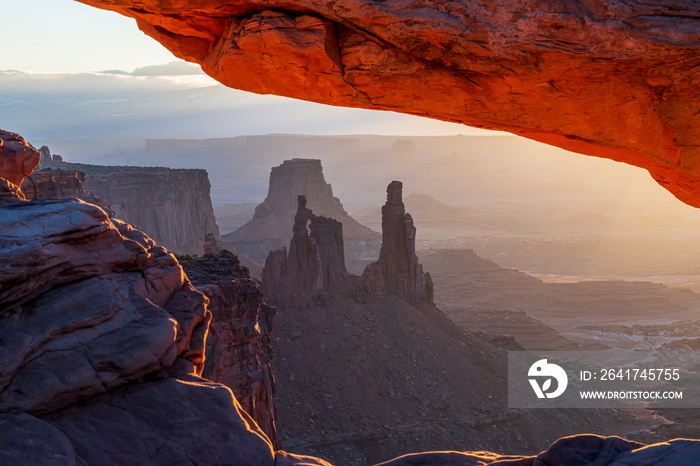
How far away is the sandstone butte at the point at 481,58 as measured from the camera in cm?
1273

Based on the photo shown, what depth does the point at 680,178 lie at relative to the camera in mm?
16812


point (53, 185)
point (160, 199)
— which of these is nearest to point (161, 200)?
point (160, 199)

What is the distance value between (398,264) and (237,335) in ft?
95.7

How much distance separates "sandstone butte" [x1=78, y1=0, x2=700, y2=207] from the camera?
501 inches

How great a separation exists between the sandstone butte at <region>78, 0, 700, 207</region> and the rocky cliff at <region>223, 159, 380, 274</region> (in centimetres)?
9256

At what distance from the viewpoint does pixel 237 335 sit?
26.6 meters

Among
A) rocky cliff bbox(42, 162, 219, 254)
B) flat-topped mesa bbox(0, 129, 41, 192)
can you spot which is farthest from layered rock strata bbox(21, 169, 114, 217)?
rocky cliff bbox(42, 162, 219, 254)

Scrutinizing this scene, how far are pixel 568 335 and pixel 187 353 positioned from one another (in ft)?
249

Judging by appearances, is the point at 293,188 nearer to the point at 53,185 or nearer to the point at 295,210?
the point at 295,210

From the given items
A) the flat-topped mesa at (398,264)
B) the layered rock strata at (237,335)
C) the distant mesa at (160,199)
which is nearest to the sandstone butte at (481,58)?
the layered rock strata at (237,335)

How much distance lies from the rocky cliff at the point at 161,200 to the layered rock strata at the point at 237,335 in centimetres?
5685

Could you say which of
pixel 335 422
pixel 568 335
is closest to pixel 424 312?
pixel 335 422

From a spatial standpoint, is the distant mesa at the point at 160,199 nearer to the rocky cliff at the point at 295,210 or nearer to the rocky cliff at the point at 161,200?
the rocky cliff at the point at 161,200

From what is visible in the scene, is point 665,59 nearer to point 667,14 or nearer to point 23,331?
point 667,14
